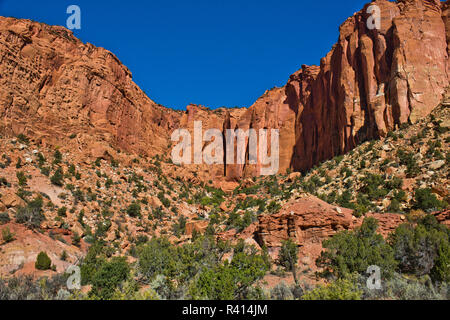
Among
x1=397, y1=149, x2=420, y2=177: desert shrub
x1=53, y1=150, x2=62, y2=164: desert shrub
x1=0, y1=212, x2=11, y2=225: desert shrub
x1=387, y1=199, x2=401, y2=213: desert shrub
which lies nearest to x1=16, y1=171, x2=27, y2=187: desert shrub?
x1=53, y1=150, x2=62, y2=164: desert shrub

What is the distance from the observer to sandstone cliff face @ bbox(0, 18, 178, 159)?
3313 centimetres

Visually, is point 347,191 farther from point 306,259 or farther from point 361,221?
point 306,259

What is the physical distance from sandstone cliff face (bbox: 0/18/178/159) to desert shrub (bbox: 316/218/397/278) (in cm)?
3268

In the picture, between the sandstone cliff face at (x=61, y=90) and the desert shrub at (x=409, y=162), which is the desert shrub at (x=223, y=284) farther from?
the sandstone cliff face at (x=61, y=90)

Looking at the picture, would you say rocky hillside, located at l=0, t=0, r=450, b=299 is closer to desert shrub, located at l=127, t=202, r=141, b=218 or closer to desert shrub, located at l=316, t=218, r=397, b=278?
desert shrub, located at l=127, t=202, r=141, b=218

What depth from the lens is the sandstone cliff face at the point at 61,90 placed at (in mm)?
33128

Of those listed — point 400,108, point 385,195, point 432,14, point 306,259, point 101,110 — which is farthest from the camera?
point 101,110

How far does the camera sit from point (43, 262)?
15.6 m

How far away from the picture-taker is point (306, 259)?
1669 centimetres

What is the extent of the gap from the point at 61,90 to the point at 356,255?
39.8m

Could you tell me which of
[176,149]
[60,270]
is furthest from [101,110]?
[60,270]

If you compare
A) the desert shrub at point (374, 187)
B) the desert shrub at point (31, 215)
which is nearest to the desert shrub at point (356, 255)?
the desert shrub at point (374, 187)

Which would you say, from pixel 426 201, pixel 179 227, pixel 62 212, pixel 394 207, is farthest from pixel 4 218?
pixel 426 201

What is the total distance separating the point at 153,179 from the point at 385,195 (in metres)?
30.9
